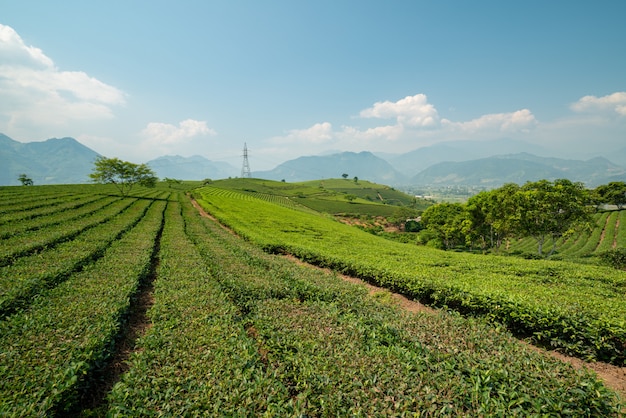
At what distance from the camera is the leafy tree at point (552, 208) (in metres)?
28.7

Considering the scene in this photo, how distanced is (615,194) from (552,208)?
84.9 metres

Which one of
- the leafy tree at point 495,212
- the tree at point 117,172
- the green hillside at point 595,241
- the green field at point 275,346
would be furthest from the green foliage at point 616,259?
the tree at point 117,172

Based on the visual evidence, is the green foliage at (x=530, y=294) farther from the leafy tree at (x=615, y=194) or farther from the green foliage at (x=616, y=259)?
the leafy tree at (x=615, y=194)

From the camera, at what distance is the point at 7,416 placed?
163 inches

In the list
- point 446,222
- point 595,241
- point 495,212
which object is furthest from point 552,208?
point 595,241

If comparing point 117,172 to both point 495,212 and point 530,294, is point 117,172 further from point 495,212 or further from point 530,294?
point 495,212

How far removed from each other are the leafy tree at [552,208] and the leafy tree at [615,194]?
260 feet

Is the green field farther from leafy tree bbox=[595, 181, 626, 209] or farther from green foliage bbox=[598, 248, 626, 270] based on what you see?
leafy tree bbox=[595, 181, 626, 209]

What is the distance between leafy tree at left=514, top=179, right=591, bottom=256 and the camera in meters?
28.7

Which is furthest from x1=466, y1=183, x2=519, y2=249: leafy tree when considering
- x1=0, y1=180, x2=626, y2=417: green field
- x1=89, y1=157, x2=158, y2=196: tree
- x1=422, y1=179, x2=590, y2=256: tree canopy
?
x1=89, y1=157, x2=158, y2=196: tree

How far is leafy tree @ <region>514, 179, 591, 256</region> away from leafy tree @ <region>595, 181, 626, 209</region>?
79112 millimetres

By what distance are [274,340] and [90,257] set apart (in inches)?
531

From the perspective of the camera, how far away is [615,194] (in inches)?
3177

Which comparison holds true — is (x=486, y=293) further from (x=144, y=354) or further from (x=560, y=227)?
(x=560, y=227)
